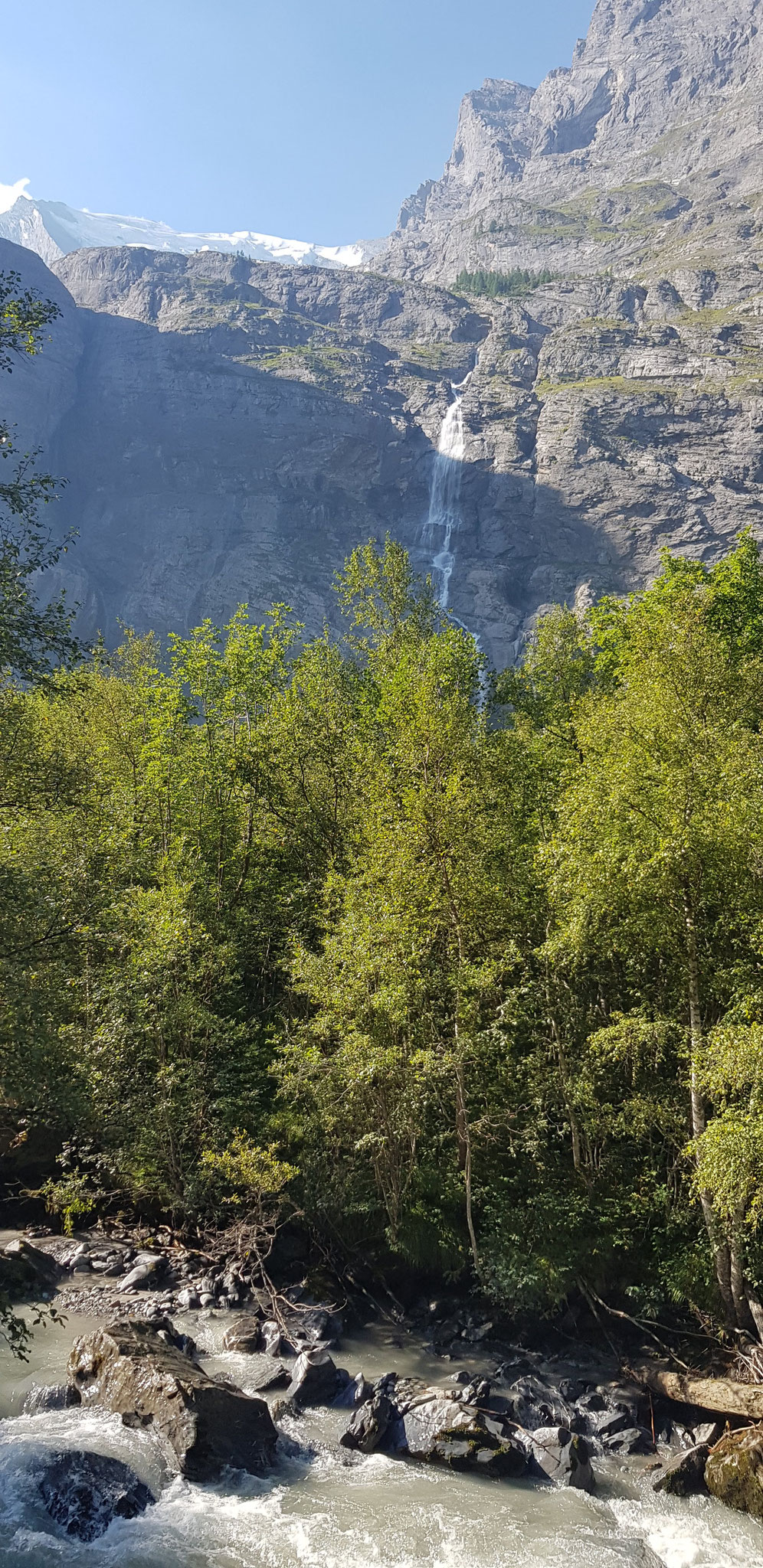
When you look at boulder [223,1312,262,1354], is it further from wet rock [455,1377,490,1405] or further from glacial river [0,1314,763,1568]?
wet rock [455,1377,490,1405]

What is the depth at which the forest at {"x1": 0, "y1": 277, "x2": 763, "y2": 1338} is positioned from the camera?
47.8 ft

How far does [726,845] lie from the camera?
49.4ft

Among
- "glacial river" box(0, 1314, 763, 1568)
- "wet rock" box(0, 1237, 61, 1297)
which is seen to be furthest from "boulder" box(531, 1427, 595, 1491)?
"wet rock" box(0, 1237, 61, 1297)

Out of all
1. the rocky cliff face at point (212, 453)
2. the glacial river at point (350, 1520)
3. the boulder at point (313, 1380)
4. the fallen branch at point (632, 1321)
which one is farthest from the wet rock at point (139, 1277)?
the rocky cliff face at point (212, 453)

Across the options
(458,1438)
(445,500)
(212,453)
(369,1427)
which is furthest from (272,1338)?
(212,453)

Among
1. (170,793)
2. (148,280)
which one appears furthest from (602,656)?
(148,280)

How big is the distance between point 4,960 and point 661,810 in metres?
11.0

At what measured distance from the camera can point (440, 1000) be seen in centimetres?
1802

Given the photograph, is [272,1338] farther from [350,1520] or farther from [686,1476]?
[686,1476]

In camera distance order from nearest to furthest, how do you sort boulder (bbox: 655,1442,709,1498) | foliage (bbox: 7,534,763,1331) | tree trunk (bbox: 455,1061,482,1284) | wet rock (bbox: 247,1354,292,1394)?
boulder (bbox: 655,1442,709,1498)
foliage (bbox: 7,534,763,1331)
wet rock (bbox: 247,1354,292,1394)
tree trunk (bbox: 455,1061,482,1284)

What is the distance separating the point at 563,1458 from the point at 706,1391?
9.14 ft

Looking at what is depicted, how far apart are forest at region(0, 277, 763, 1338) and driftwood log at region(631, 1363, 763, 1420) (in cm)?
93

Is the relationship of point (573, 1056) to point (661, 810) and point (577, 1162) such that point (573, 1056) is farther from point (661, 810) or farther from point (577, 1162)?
point (661, 810)

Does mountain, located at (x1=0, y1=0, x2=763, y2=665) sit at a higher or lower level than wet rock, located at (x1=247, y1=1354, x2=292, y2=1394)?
higher
